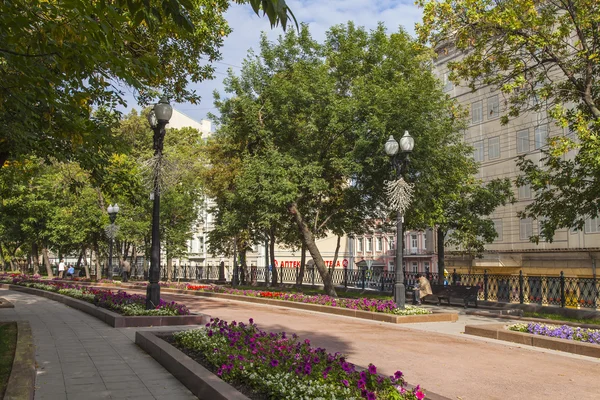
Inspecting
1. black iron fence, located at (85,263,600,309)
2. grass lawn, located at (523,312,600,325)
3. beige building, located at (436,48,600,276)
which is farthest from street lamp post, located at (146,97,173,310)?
beige building, located at (436,48,600,276)

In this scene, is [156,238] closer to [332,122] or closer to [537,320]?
[332,122]

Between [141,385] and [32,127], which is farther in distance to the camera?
[32,127]

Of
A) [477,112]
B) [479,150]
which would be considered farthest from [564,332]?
[477,112]

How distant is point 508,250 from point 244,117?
2775 centimetres

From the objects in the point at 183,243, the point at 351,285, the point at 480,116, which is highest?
the point at 480,116

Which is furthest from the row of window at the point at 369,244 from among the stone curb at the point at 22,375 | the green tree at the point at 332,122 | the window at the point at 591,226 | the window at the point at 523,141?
the stone curb at the point at 22,375

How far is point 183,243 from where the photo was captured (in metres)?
36.8

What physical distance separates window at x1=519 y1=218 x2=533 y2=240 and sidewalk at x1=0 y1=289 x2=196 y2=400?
3571cm

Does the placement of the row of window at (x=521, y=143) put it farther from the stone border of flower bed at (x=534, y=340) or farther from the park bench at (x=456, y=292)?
the stone border of flower bed at (x=534, y=340)

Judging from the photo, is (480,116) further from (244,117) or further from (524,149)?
(244,117)

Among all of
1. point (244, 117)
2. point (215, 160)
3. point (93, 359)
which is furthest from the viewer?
point (215, 160)

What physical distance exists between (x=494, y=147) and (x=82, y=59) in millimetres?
41871

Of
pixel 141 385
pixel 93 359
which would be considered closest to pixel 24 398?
pixel 141 385

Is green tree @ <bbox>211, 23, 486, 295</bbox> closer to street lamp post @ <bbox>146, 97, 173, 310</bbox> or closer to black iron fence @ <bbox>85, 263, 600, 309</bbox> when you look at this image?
black iron fence @ <bbox>85, 263, 600, 309</bbox>
